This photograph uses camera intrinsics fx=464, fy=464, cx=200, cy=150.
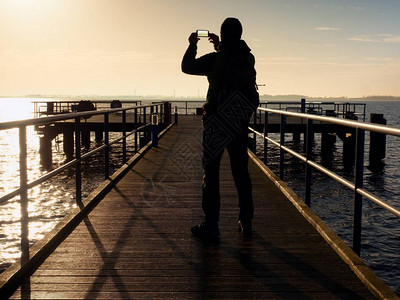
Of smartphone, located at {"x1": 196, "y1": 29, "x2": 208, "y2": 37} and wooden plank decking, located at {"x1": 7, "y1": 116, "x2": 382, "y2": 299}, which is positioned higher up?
smartphone, located at {"x1": 196, "y1": 29, "x2": 208, "y2": 37}

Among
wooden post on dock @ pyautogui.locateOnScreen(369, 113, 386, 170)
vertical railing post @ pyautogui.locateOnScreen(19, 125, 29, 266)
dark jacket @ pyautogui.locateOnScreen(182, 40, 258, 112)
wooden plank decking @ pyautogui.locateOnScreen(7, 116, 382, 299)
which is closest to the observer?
wooden plank decking @ pyautogui.locateOnScreen(7, 116, 382, 299)


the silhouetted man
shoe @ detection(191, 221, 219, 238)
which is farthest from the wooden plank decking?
the silhouetted man

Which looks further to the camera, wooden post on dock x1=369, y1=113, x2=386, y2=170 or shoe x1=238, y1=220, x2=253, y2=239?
wooden post on dock x1=369, y1=113, x2=386, y2=170

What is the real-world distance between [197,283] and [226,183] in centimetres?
461

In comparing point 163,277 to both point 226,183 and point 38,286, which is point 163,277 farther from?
point 226,183

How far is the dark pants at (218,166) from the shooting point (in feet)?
14.3

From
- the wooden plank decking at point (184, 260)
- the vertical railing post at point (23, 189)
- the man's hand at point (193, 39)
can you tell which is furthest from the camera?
the man's hand at point (193, 39)

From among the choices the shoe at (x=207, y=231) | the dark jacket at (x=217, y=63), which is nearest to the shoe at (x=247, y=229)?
the shoe at (x=207, y=231)

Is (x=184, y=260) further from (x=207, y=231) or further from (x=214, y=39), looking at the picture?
(x=214, y=39)

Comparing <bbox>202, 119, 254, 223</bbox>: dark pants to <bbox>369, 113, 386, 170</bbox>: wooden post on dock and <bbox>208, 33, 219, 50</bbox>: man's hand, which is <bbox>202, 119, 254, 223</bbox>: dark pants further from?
<bbox>369, 113, 386, 170</bbox>: wooden post on dock

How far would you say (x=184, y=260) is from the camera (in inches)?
158

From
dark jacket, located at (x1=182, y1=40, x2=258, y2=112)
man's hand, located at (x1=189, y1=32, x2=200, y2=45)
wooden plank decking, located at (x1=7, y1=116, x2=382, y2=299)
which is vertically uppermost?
man's hand, located at (x1=189, y1=32, x2=200, y2=45)

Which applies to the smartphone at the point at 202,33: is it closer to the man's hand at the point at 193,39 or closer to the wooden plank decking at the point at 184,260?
the man's hand at the point at 193,39

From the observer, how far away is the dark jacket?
4.10 meters
